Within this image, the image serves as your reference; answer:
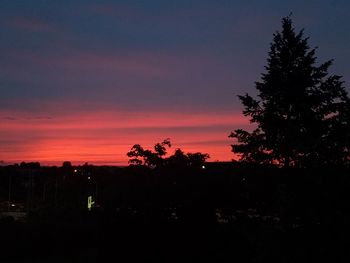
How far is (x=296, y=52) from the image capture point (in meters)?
29.0

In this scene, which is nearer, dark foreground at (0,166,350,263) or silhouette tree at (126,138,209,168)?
dark foreground at (0,166,350,263)

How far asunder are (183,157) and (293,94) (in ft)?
20.0

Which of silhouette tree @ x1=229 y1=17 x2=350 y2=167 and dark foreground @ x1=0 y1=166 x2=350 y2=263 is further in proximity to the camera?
silhouette tree @ x1=229 y1=17 x2=350 y2=167

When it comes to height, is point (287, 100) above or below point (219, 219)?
above

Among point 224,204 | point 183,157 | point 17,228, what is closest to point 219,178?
point 224,204

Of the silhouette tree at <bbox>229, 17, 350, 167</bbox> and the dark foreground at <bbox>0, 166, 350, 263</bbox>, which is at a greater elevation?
the silhouette tree at <bbox>229, 17, 350, 167</bbox>

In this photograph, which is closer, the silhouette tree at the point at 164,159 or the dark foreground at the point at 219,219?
the dark foreground at the point at 219,219

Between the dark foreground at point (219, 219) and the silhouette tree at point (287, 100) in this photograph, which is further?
the silhouette tree at point (287, 100)

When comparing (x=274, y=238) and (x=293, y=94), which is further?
(x=293, y=94)

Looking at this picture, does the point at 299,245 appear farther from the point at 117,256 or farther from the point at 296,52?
the point at 296,52

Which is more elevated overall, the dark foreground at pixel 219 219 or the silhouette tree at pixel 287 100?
the silhouette tree at pixel 287 100

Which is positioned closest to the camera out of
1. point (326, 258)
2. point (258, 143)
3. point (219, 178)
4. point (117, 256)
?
point (326, 258)

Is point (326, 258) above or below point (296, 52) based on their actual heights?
below

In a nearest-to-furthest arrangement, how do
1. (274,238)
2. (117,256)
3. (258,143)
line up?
(274,238) → (117,256) → (258,143)
